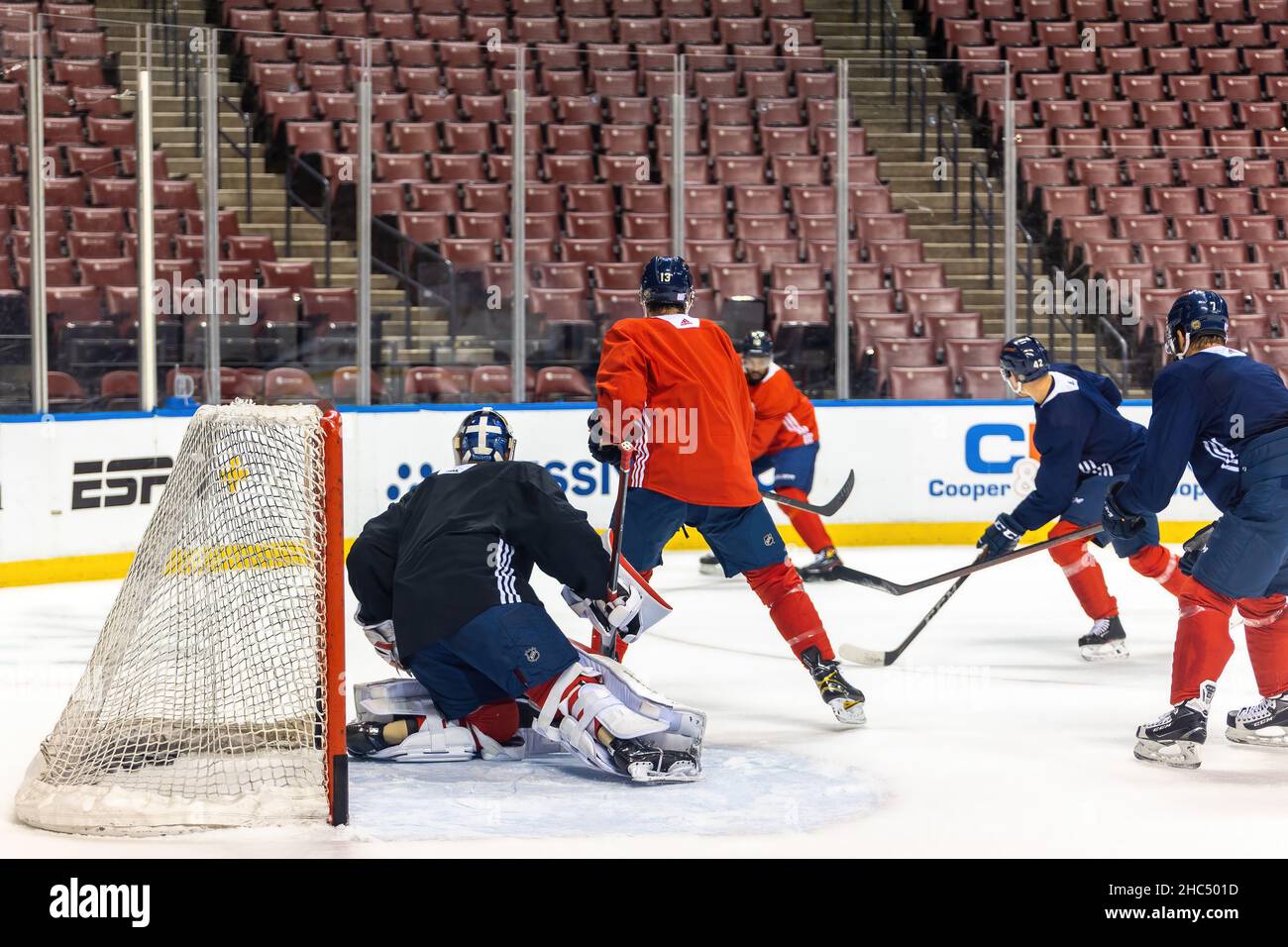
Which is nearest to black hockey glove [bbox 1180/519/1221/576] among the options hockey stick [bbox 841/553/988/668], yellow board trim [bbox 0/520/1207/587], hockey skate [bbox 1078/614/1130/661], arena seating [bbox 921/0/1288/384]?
hockey stick [bbox 841/553/988/668]

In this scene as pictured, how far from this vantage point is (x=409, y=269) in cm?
836

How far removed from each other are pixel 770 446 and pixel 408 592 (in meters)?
3.78

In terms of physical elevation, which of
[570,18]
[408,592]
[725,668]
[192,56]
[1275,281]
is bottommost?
[725,668]

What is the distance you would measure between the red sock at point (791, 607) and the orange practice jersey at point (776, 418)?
2818mm

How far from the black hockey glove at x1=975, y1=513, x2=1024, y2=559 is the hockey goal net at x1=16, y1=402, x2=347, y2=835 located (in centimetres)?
223

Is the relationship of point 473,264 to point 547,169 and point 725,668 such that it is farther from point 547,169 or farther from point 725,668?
point 725,668

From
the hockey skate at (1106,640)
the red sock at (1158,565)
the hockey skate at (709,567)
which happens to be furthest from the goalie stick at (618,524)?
the hockey skate at (709,567)

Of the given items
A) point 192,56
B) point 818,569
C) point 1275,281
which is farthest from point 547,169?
point 1275,281

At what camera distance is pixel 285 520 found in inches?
153

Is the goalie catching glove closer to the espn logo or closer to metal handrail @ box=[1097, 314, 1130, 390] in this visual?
the espn logo

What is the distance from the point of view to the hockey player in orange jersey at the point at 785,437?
7.36 m

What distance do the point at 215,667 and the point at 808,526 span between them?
4000 millimetres

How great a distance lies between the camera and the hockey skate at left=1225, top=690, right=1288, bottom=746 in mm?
4246
